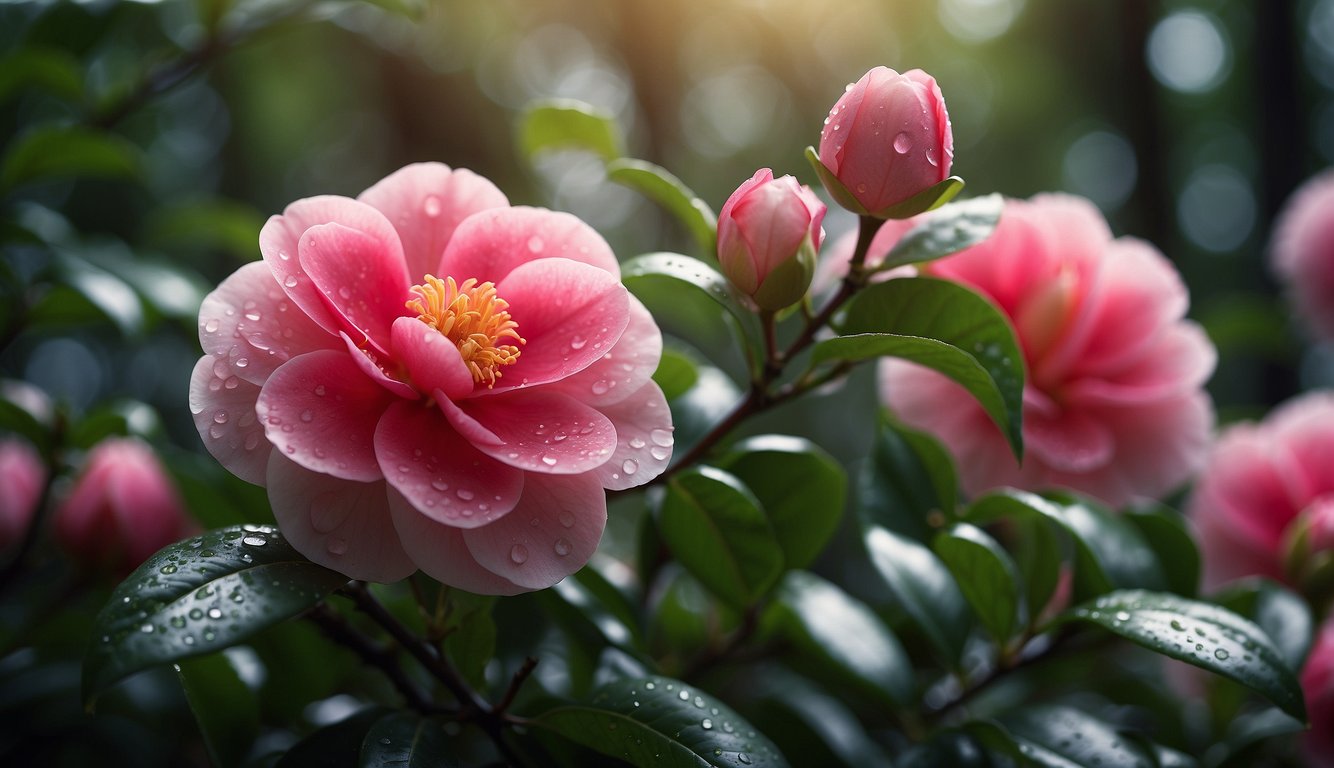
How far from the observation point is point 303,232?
57 cm

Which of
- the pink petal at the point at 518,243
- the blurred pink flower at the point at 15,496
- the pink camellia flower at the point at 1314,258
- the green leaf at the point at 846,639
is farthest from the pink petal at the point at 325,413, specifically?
the pink camellia flower at the point at 1314,258

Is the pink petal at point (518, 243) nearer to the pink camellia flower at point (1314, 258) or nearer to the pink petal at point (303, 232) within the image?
the pink petal at point (303, 232)

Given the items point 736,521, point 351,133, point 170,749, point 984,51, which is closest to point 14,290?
point 170,749

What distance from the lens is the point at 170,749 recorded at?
0.91 meters

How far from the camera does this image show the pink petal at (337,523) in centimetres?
50

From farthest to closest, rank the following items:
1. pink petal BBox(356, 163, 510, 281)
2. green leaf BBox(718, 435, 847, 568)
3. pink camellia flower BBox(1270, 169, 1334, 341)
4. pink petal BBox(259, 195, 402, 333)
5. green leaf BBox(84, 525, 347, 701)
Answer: pink camellia flower BBox(1270, 169, 1334, 341) → green leaf BBox(718, 435, 847, 568) → pink petal BBox(356, 163, 510, 281) → pink petal BBox(259, 195, 402, 333) → green leaf BBox(84, 525, 347, 701)

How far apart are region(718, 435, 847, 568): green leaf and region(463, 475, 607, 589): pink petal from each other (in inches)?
10.0

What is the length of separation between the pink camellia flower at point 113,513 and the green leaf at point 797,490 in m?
0.66

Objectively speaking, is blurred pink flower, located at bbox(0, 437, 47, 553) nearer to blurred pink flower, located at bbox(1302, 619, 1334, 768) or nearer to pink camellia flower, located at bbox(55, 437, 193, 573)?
pink camellia flower, located at bbox(55, 437, 193, 573)

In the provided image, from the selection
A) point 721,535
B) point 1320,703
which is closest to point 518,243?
point 721,535

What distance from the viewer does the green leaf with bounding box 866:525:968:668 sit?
80 cm

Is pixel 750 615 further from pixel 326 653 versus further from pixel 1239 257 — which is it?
pixel 1239 257

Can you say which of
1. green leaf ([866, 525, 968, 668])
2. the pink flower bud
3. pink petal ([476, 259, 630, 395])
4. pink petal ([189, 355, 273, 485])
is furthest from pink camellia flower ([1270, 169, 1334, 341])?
pink petal ([189, 355, 273, 485])

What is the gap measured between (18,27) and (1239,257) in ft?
13.3
